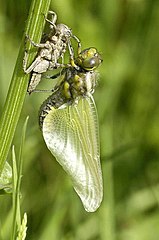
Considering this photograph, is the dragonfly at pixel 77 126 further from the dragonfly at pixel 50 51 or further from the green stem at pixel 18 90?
the green stem at pixel 18 90

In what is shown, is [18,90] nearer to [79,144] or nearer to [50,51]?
[50,51]

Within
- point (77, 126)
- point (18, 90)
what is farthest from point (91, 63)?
point (18, 90)

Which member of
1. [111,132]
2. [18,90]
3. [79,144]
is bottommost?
[111,132]

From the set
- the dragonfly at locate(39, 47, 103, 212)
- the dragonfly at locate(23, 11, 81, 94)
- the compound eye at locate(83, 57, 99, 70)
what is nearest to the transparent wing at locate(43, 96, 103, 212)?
the dragonfly at locate(39, 47, 103, 212)

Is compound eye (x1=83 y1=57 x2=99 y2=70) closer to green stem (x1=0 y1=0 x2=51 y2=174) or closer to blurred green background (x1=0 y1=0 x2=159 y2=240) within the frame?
green stem (x1=0 y1=0 x2=51 y2=174)

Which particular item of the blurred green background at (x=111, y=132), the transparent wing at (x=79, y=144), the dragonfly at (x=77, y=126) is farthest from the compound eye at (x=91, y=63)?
the blurred green background at (x=111, y=132)
